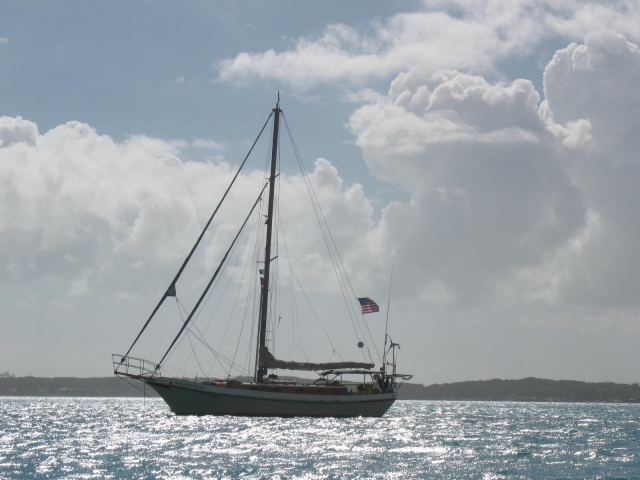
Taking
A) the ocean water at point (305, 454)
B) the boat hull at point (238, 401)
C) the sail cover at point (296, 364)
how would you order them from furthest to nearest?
the sail cover at point (296, 364)
the boat hull at point (238, 401)
the ocean water at point (305, 454)

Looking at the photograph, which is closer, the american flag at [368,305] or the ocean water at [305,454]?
the ocean water at [305,454]

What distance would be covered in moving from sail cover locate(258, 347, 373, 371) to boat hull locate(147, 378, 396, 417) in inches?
110

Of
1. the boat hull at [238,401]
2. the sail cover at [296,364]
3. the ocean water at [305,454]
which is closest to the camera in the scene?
the ocean water at [305,454]

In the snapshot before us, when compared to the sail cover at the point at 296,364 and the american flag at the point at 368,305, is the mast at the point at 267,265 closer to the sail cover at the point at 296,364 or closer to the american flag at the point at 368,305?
the sail cover at the point at 296,364

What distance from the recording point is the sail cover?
5947 centimetres

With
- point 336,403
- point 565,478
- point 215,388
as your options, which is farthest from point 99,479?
point 336,403

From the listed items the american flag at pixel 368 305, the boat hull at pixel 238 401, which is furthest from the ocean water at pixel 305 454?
the american flag at pixel 368 305

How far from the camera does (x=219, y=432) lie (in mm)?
49625

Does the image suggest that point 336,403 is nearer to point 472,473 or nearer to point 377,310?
point 377,310

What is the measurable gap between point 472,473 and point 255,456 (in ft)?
35.9

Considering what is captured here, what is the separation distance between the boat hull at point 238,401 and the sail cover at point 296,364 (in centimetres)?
279

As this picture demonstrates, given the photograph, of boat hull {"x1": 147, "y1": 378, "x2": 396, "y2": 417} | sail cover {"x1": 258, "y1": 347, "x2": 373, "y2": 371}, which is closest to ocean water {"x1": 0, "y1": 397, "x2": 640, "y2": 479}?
boat hull {"x1": 147, "y1": 378, "x2": 396, "y2": 417}

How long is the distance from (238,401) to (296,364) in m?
6.47

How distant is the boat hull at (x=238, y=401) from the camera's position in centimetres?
5603
